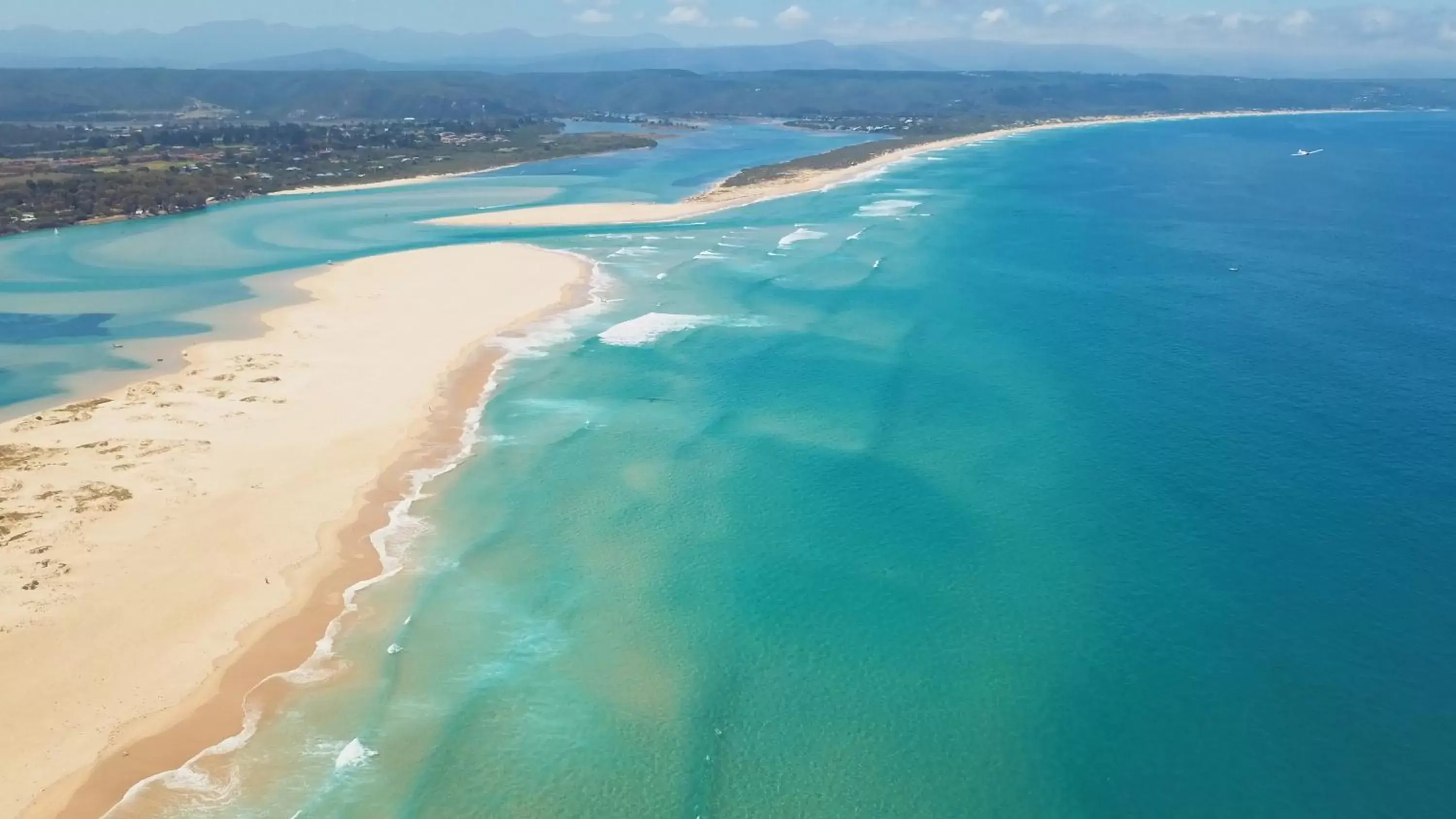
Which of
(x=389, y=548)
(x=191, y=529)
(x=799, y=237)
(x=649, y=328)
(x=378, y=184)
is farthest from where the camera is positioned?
(x=378, y=184)

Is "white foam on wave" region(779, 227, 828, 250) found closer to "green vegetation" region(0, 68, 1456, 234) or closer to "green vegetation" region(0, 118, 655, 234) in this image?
"green vegetation" region(0, 68, 1456, 234)

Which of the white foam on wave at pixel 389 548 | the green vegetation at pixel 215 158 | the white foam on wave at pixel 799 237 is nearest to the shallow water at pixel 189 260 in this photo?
the green vegetation at pixel 215 158

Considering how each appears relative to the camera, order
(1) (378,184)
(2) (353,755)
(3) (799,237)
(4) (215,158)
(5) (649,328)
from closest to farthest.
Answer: (2) (353,755)
(5) (649,328)
(3) (799,237)
(1) (378,184)
(4) (215,158)

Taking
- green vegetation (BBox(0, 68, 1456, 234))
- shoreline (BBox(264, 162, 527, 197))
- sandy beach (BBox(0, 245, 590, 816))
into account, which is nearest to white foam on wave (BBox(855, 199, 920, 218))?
green vegetation (BBox(0, 68, 1456, 234))

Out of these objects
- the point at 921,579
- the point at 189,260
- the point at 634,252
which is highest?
the point at 634,252

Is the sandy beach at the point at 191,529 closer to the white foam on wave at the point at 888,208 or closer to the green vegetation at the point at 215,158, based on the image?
the white foam on wave at the point at 888,208

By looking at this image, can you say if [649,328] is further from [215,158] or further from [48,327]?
[215,158]

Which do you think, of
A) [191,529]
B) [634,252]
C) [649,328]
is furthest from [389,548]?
[634,252]
